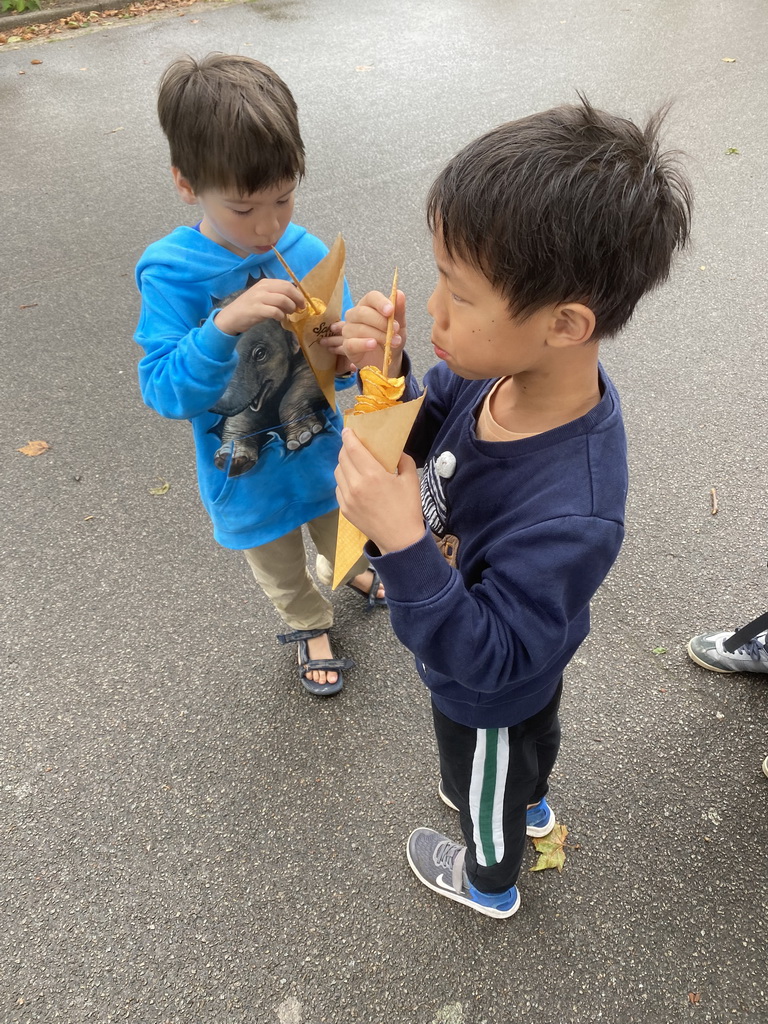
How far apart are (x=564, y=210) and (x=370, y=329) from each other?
1.36 ft

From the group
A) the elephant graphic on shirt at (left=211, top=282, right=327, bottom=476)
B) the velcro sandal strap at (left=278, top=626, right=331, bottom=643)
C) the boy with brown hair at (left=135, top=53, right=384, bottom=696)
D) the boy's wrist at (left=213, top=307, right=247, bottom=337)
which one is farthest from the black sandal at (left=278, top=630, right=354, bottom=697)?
the boy's wrist at (left=213, top=307, right=247, bottom=337)

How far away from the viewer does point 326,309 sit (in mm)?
1421

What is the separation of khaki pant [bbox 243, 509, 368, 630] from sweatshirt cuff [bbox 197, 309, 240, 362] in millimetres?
642

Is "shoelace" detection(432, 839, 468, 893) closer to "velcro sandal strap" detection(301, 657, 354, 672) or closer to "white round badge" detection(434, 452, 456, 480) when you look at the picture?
"velcro sandal strap" detection(301, 657, 354, 672)

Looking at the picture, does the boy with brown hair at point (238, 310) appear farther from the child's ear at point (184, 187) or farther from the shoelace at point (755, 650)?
the shoelace at point (755, 650)

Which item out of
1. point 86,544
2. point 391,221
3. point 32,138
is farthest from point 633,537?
point 32,138

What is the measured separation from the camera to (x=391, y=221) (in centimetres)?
423

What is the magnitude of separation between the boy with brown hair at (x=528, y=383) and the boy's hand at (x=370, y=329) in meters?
0.19

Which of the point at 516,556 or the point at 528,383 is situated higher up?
the point at 528,383

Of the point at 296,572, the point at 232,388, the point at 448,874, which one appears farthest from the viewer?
the point at 296,572

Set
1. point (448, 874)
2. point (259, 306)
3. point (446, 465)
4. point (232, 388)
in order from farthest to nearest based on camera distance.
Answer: point (448, 874)
point (232, 388)
point (259, 306)
point (446, 465)

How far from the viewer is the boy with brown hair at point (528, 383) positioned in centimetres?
91

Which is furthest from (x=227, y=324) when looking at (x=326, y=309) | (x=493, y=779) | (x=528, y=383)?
(x=493, y=779)

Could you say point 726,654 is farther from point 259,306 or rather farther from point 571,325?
point 259,306
